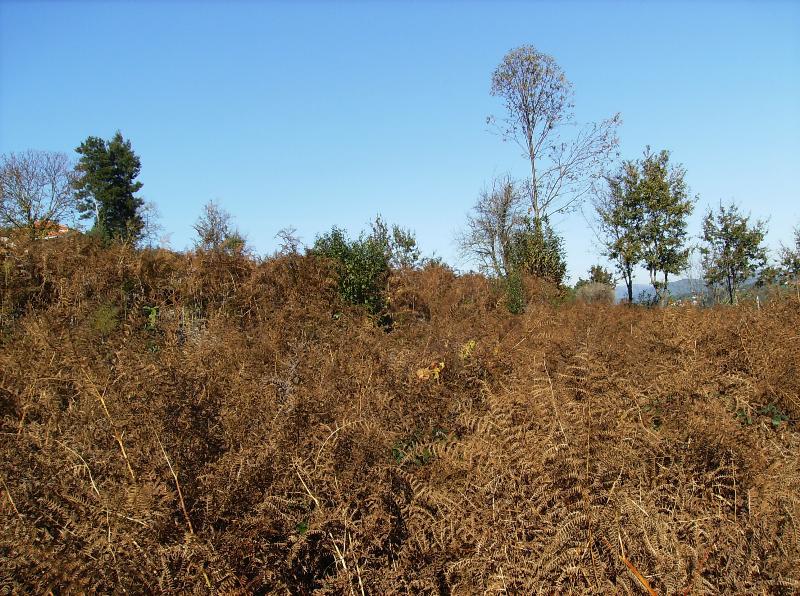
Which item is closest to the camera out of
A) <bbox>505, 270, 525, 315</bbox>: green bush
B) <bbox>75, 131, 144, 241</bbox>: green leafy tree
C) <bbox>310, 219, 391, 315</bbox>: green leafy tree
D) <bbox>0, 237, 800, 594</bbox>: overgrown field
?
<bbox>0, 237, 800, 594</bbox>: overgrown field

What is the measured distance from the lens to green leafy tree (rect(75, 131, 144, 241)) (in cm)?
4281

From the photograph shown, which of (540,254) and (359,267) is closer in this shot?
(359,267)

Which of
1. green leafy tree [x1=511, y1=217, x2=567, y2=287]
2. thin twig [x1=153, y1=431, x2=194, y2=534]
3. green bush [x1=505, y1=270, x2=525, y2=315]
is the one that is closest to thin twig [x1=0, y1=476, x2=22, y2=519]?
thin twig [x1=153, y1=431, x2=194, y2=534]

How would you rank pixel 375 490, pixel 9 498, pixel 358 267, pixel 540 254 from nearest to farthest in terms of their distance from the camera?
pixel 9 498
pixel 375 490
pixel 358 267
pixel 540 254

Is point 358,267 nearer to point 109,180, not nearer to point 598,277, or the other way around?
point 598,277

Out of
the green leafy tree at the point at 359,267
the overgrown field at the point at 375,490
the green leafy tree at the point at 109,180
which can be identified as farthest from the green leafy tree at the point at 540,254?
the green leafy tree at the point at 109,180

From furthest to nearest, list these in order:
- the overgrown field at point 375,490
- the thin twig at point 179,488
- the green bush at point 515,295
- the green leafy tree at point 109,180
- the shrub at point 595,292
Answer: the green leafy tree at point 109,180, the shrub at point 595,292, the green bush at point 515,295, the thin twig at point 179,488, the overgrown field at point 375,490

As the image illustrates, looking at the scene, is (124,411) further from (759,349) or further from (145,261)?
(145,261)

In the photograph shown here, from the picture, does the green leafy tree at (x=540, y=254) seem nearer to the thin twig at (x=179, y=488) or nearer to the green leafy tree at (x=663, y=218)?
the green leafy tree at (x=663, y=218)

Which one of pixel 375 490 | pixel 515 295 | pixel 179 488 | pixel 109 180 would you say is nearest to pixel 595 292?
pixel 515 295

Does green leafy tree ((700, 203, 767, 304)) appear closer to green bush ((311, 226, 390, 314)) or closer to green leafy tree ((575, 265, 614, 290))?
green leafy tree ((575, 265, 614, 290))

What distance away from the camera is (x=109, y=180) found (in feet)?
145

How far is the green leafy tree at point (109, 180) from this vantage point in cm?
4281

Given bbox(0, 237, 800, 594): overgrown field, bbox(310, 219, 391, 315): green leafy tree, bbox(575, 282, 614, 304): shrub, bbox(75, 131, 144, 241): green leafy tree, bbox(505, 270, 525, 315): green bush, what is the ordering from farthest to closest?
bbox(75, 131, 144, 241): green leafy tree, bbox(575, 282, 614, 304): shrub, bbox(505, 270, 525, 315): green bush, bbox(310, 219, 391, 315): green leafy tree, bbox(0, 237, 800, 594): overgrown field
